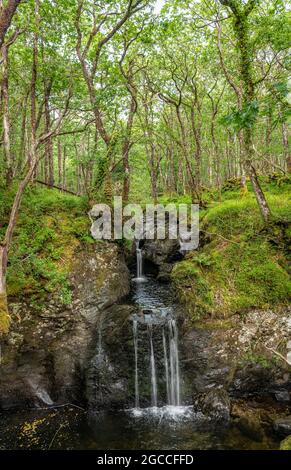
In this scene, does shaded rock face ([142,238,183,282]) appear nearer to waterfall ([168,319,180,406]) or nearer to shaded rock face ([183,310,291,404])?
waterfall ([168,319,180,406])

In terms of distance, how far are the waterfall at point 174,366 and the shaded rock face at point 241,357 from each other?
312mm

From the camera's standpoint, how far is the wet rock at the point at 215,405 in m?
7.40

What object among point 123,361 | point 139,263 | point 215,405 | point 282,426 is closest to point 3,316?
point 123,361

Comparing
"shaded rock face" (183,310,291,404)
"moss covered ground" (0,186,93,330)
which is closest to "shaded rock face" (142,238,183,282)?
"moss covered ground" (0,186,93,330)

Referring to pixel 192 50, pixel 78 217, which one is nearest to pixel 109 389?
pixel 78 217

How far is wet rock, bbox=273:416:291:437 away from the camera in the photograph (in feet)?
21.5

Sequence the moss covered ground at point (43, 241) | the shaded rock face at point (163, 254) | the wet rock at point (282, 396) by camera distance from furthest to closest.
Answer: the shaded rock face at point (163, 254) < the moss covered ground at point (43, 241) < the wet rock at point (282, 396)

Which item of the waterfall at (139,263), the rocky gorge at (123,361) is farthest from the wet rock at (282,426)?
the waterfall at (139,263)

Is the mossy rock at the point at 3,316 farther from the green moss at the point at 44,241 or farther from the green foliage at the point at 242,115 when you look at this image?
the green foliage at the point at 242,115

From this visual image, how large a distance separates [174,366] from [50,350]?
3.63 metres

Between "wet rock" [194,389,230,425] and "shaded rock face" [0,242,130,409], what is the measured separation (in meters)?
3.29

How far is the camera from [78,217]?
37.8ft

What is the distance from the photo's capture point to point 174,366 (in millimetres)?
8633
